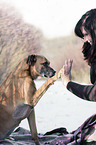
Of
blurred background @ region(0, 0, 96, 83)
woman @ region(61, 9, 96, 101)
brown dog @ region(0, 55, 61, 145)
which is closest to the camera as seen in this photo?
woman @ region(61, 9, 96, 101)

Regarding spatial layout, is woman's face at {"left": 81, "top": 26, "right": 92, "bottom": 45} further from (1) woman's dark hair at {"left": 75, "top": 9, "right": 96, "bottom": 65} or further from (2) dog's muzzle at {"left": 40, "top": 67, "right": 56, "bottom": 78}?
(2) dog's muzzle at {"left": 40, "top": 67, "right": 56, "bottom": 78}

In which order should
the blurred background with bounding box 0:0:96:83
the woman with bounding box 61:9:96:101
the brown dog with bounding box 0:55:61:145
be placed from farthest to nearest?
the blurred background with bounding box 0:0:96:83
the brown dog with bounding box 0:55:61:145
the woman with bounding box 61:9:96:101

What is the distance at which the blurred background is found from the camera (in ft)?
14.2

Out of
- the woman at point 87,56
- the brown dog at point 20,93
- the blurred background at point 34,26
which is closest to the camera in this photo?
the woman at point 87,56

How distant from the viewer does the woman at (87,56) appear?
92 cm

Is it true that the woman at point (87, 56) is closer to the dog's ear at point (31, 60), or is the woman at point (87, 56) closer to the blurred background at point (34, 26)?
the dog's ear at point (31, 60)

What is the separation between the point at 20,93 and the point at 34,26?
4.10m

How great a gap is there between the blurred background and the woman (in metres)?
2.31

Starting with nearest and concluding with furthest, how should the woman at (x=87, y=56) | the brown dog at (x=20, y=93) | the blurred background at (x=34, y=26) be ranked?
the woman at (x=87, y=56) < the brown dog at (x=20, y=93) < the blurred background at (x=34, y=26)

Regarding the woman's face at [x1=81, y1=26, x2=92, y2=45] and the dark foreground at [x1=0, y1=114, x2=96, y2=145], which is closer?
the woman's face at [x1=81, y1=26, x2=92, y2=45]

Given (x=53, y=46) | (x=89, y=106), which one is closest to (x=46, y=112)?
Result: (x=89, y=106)

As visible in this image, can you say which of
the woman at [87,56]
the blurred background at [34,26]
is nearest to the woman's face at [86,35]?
the woman at [87,56]

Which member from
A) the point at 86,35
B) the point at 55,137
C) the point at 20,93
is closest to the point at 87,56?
the point at 86,35

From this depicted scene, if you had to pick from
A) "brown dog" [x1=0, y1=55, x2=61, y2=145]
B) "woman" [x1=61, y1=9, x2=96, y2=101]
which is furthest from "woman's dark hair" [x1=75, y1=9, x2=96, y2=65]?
"brown dog" [x1=0, y1=55, x2=61, y2=145]
